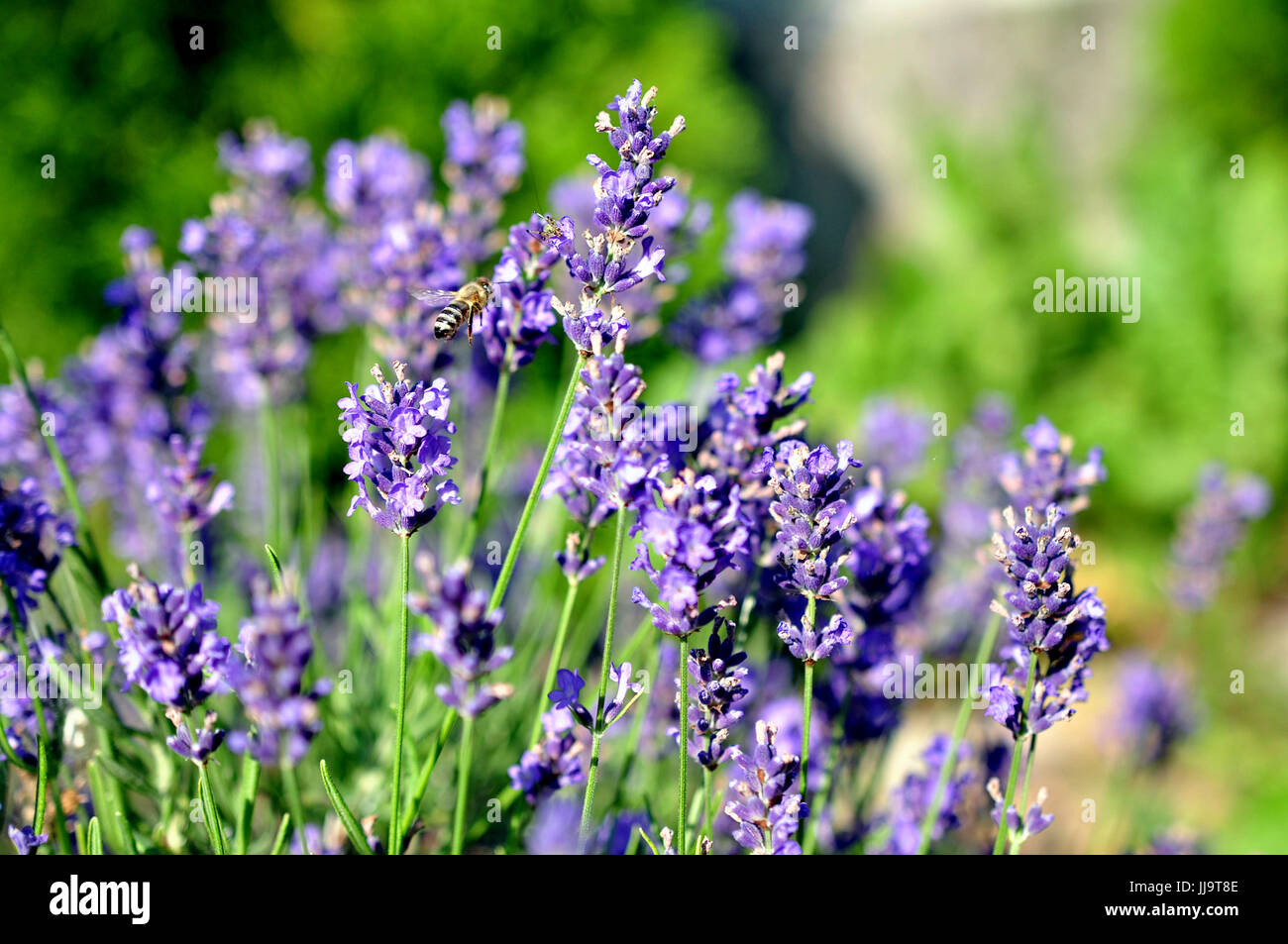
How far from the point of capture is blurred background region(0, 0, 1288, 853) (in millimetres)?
3262

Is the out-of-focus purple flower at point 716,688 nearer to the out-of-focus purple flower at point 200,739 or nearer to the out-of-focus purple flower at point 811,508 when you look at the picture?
the out-of-focus purple flower at point 811,508

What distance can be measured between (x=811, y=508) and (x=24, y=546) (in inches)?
26.1

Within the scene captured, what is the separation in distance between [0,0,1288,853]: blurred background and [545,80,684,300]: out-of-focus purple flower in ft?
5.42

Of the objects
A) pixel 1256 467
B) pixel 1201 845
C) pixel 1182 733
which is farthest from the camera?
pixel 1256 467

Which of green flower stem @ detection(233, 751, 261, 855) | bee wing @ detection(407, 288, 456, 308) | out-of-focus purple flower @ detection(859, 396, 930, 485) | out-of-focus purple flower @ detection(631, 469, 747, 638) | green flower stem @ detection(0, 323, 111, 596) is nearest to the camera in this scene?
out-of-focus purple flower @ detection(631, 469, 747, 638)

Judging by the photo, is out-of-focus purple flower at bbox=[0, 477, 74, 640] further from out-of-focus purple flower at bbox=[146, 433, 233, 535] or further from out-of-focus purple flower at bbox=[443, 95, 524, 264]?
out-of-focus purple flower at bbox=[443, 95, 524, 264]

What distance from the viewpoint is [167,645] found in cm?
73


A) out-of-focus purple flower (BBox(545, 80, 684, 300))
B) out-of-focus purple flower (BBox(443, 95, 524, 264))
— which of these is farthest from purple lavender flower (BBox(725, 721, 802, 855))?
out-of-focus purple flower (BBox(443, 95, 524, 264))

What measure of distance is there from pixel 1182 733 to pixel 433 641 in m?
1.66

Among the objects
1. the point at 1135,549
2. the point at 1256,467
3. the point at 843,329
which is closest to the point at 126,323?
the point at 843,329

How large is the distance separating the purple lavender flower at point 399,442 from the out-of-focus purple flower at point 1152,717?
154 cm

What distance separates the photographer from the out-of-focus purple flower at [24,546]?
863 millimetres
